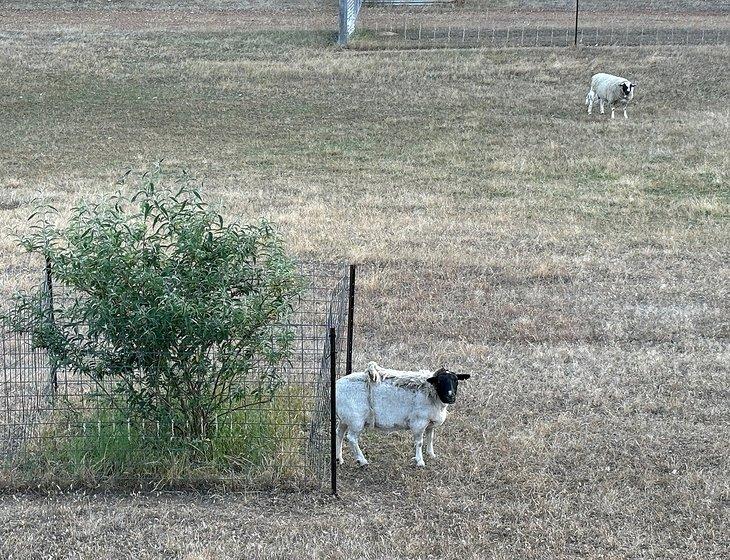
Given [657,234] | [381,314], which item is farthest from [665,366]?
[657,234]

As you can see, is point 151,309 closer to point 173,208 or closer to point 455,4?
point 173,208

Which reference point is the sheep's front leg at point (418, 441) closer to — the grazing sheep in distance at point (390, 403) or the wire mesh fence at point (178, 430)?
the grazing sheep in distance at point (390, 403)

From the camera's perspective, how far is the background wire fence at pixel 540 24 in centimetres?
3319

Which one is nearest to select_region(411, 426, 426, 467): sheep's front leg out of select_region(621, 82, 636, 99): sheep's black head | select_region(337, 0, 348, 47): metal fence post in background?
select_region(621, 82, 636, 99): sheep's black head

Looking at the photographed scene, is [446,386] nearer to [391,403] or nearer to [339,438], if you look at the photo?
[391,403]

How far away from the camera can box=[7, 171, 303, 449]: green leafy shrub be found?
7168mm

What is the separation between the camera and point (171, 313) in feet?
23.2

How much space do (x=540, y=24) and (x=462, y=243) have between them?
2400 centimetres

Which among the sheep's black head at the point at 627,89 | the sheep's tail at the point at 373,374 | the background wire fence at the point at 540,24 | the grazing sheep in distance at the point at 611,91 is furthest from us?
the background wire fence at the point at 540,24

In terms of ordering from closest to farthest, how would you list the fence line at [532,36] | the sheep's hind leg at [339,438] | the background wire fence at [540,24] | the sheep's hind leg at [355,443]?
the sheep's hind leg at [355,443], the sheep's hind leg at [339,438], the fence line at [532,36], the background wire fence at [540,24]

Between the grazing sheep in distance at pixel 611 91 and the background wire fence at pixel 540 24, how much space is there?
742 centimetres

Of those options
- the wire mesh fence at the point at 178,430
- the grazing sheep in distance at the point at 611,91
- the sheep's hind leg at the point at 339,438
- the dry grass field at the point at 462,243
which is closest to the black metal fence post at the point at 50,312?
the wire mesh fence at the point at 178,430

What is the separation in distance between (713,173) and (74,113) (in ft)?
47.9

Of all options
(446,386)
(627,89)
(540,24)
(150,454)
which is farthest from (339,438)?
(540,24)
